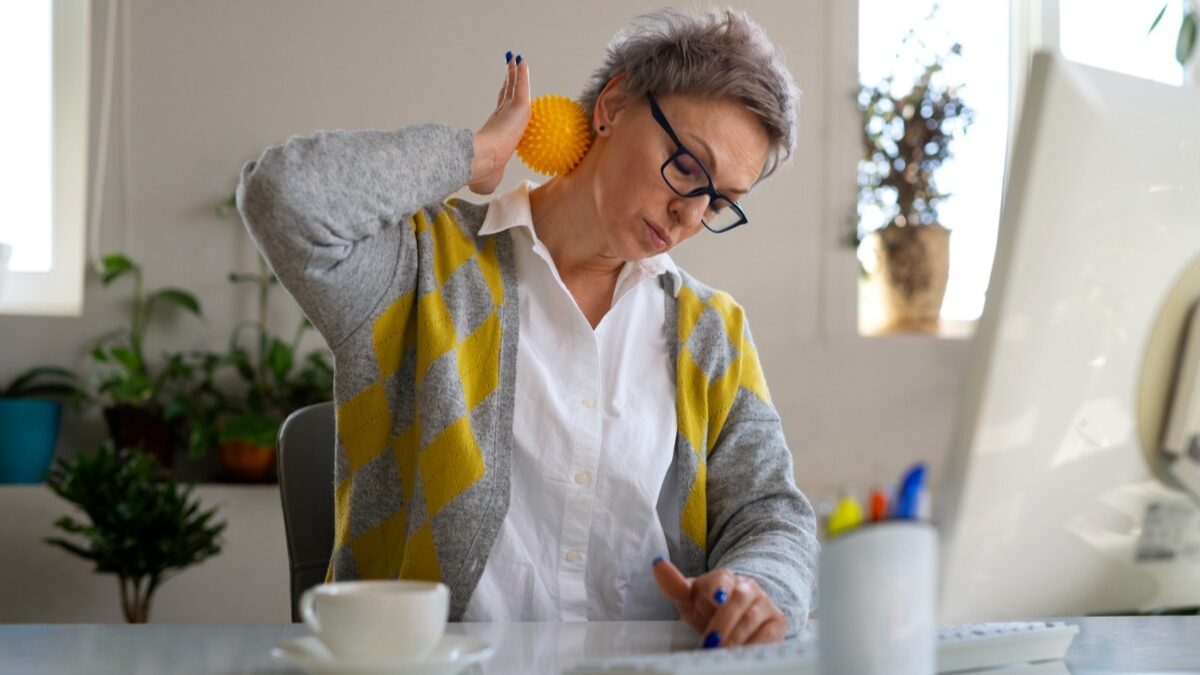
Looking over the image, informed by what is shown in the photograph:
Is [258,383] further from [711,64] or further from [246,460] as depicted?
[711,64]

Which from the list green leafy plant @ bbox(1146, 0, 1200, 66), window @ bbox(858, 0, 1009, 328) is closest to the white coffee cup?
green leafy plant @ bbox(1146, 0, 1200, 66)

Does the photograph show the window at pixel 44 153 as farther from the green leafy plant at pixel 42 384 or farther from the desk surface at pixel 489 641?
the desk surface at pixel 489 641

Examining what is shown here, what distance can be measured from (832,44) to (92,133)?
6.55 ft

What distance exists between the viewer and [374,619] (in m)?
0.78

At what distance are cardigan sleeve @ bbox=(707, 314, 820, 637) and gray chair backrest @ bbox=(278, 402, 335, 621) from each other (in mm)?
490

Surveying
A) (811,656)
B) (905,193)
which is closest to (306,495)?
(811,656)

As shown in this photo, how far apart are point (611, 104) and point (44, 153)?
216 cm

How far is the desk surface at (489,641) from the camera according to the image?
909 millimetres

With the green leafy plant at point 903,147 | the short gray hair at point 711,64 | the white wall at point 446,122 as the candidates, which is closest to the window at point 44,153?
the white wall at point 446,122

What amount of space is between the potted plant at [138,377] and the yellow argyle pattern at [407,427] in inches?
65.4

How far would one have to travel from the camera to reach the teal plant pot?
286 centimetres

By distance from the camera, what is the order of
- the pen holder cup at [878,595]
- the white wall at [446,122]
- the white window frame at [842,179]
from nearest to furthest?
the pen holder cup at [878,595] < the white wall at [446,122] < the white window frame at [842,179]

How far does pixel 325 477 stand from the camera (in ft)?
5.00

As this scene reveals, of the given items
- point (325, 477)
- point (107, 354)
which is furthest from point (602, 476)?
point (107, 354)
